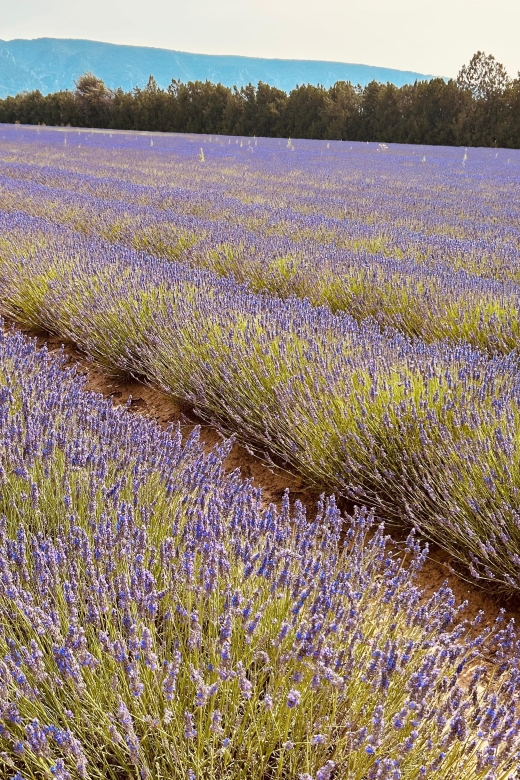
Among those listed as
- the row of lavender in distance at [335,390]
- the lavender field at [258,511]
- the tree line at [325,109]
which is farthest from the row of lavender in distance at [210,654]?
the tree line at [325,109]

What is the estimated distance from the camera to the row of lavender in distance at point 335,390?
2.24 meters

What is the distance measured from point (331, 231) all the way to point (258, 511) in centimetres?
481

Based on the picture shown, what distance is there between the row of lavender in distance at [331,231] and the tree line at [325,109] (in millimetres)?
18257

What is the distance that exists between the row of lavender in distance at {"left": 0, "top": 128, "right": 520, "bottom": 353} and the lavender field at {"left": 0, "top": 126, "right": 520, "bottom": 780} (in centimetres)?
4

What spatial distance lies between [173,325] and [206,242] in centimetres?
233

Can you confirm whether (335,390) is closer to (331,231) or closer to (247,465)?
(247,465)

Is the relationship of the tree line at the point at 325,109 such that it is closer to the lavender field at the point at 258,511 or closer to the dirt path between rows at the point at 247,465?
the lavender field at the point at 258,511

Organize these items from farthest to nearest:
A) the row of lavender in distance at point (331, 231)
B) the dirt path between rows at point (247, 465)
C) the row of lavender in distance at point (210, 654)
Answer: the row of lavender in distance at point (331, 231) → the dirt path between rows at point (247, 465) → the row of lavender in distance at point (210, 654)

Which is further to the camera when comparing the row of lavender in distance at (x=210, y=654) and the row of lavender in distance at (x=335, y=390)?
the row of lavender in distance at (x=335, y=390)

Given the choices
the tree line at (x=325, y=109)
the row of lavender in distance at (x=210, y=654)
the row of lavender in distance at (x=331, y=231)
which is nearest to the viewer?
the row of lavender in distance at (x=210, y=654)

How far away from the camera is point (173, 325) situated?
11.8 ft

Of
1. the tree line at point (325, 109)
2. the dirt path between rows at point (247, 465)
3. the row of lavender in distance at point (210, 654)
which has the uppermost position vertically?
the tree line at point (325, 109)

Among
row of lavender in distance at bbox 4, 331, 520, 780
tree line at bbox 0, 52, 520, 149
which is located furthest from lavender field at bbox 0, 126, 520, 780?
tree line at bbox 0, 52, 520, 149

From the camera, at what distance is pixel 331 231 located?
20.4 feet
